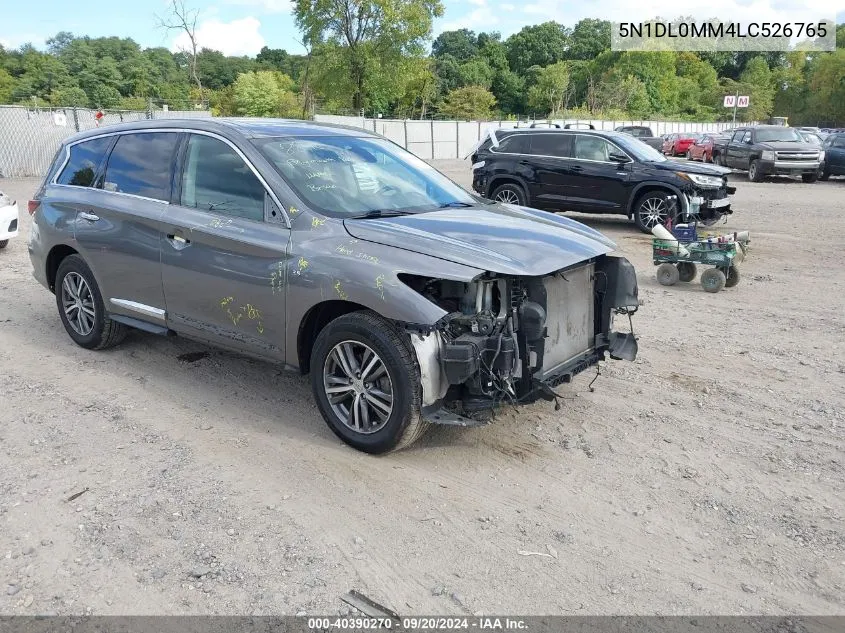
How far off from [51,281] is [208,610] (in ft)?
14.6

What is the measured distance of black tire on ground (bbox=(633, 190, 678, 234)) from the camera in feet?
40.3

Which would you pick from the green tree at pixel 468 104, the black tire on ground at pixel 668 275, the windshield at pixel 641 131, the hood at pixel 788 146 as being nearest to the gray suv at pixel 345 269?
the black tire on ground at pixel 668 275

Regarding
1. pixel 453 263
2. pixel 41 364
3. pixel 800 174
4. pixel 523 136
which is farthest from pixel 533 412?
pixel 800 174

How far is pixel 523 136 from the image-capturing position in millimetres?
14016

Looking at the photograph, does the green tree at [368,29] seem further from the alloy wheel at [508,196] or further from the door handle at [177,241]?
the door handle at [177,241]

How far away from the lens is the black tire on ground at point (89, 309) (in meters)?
5.91

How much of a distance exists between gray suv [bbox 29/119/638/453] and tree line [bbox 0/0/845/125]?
3883 cm

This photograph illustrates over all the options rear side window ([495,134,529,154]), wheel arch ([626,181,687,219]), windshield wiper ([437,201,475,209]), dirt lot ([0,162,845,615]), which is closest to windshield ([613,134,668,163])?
wheel arch ([626,181,687,219])

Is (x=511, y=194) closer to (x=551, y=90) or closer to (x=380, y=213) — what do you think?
(x=380, y=213)

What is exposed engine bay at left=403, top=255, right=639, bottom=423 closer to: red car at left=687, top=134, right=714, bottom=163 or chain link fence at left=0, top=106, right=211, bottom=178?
chain link fence at left=0, top=106, right=211, bottom=178

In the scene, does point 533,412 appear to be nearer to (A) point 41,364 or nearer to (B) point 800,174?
(A) point 41,364

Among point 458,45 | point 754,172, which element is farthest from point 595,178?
point 458,45

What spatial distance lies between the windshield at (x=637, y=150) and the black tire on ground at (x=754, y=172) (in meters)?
12.0

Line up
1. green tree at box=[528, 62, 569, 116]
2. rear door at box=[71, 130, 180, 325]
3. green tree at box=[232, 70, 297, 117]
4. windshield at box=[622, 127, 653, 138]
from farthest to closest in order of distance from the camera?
green tree at box=[528, 62, 569, 116] → green tree at box=[232, 70, 297, 117] → windshield at box=[622, 127, 653, 138] → rear door at box=[71, 130, 180, 325]
